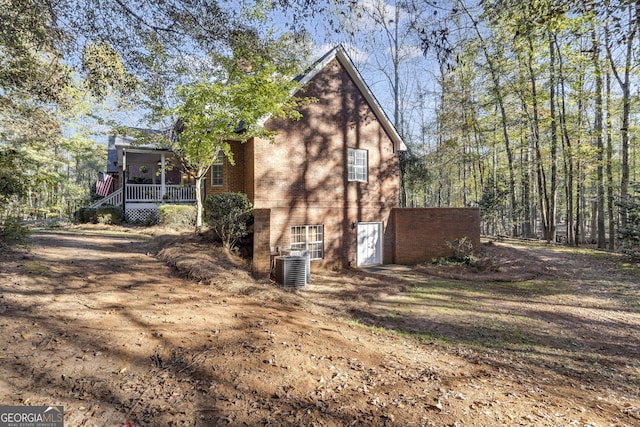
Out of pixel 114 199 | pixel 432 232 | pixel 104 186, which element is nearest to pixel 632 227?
pixel 432 232

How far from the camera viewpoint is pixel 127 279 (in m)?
6.90

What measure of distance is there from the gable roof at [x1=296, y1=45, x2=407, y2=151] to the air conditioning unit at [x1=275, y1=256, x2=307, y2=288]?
6857mm

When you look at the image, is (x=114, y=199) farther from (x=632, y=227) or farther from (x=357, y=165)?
(x=632, y=227)

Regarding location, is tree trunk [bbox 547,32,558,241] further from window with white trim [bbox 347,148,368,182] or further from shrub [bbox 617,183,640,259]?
window with white trim [bbox 347,148,368,182]

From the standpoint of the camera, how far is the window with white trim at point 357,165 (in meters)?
14.0

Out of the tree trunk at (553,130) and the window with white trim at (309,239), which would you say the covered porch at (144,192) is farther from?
the tree trunk at (553,130)

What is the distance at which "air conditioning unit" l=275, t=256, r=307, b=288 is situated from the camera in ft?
32.5

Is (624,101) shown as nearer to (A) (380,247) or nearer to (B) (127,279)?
(A) (380,247)

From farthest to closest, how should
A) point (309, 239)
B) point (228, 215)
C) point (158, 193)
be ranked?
point (158, 193) → point (309, 239) → point (228, 215)

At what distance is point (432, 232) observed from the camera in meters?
14.9

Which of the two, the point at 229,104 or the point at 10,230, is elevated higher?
the point at 229,104

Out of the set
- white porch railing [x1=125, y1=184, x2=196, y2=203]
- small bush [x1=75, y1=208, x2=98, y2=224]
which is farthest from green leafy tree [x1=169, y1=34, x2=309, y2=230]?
small bush [x1=75, y1=208, x2=98, y2=224]

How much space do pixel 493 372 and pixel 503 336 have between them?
82.3 inches

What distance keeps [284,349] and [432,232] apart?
11888 millimetres
